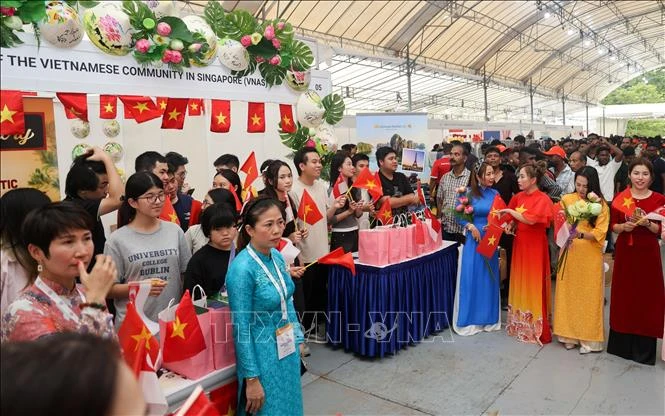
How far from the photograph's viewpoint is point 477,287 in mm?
3768

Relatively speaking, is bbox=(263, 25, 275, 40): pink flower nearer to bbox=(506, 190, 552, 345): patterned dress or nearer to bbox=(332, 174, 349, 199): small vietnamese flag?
bbox=(332, 174, 349, 199): small vietnamese flag

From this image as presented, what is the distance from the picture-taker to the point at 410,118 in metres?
7.25

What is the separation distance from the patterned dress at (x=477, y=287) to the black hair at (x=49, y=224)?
2911mm

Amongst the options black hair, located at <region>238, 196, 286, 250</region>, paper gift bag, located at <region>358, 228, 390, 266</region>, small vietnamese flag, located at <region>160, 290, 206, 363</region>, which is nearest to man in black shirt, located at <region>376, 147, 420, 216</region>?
paper gift bag, located at <region>358, 228, 390, 266</region>

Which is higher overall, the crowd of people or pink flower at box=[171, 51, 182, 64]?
pink flower at box=[171, 51, 182, 64]

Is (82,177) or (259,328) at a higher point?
(82,177)

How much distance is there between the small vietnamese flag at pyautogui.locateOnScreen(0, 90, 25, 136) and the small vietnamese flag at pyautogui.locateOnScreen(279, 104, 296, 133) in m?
1.55

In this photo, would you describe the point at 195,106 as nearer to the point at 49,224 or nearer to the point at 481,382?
the point at 49,224

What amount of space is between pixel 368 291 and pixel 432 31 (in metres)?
14.1

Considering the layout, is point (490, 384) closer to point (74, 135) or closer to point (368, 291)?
point (368, 291)

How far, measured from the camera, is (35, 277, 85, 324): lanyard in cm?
133

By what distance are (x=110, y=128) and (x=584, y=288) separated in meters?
4.56

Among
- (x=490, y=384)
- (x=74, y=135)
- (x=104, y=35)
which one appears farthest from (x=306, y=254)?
(x=74, y=135)

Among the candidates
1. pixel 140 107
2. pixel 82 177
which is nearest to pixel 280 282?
pixel 82 177
